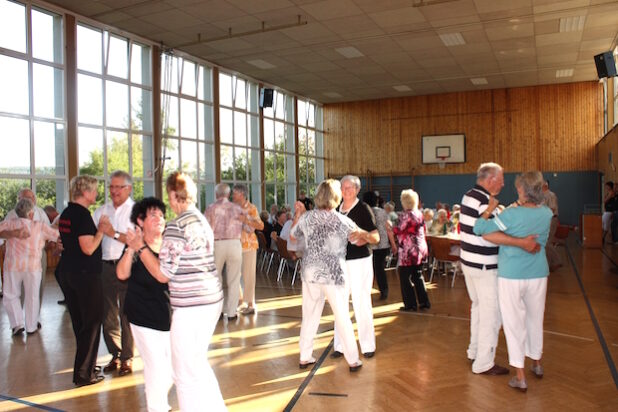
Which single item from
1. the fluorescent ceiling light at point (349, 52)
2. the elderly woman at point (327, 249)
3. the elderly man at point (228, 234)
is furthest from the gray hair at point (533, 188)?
the fluorescent ceiling light at point (349, 52)

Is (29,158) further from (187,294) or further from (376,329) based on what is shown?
(187,294)

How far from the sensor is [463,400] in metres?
3.61

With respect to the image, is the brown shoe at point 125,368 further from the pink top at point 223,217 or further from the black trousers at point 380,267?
the black trousers at point 380,267

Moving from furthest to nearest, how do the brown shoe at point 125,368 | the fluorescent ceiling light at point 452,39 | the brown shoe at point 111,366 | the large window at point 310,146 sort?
the large window at point 310,146 → the fluorescent ceiling light at point 452,39 → the brown shoe at point 111,366 → the brown shoe at point 125,368

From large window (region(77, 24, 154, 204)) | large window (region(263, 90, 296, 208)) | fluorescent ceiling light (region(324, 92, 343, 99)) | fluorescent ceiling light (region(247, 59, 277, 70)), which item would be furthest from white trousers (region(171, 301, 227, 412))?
fluorescent ceiling light (region(324, 92, 343, 99))

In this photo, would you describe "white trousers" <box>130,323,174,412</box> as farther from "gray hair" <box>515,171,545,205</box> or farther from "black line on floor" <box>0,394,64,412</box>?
"gray hair" <box>515,171,545,205</box>

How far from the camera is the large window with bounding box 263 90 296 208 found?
18.2 metres

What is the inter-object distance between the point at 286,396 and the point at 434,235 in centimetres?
557

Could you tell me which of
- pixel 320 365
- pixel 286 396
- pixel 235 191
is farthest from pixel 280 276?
pixel 286 396

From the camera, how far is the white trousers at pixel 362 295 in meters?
4.54

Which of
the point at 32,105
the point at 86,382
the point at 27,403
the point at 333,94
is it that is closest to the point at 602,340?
the point at 86,382

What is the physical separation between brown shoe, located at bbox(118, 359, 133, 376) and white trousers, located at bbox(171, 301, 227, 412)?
1.82 meters

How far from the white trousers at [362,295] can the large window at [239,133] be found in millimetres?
11495

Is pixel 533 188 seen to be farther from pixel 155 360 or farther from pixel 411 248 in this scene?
pixel 411 248
